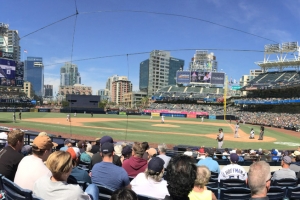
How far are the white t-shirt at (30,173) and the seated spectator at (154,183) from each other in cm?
148

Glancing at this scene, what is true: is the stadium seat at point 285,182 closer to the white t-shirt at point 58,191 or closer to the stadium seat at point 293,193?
the stadium seat at point 293,193

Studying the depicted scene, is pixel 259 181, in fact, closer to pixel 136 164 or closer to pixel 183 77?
pixel 136 164

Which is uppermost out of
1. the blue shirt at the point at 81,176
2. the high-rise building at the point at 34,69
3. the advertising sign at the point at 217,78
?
the advertising sign at the point at 217,78

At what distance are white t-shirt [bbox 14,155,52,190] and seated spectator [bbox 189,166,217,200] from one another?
2190 millimetres

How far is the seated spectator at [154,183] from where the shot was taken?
13.5 ft

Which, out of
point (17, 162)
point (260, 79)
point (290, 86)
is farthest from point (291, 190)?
point (260, 79)

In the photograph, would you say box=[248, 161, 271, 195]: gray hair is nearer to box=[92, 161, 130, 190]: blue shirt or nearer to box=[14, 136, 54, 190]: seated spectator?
box=[92, 161, 130, 190]: blue shirt

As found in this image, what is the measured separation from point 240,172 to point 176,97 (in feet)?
330

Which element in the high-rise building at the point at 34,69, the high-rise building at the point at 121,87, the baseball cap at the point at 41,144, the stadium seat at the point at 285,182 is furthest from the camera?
the high-rise building at the point at 121,87

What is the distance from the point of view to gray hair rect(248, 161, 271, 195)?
10.4ft

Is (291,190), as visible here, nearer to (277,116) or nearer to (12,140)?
(12,140)

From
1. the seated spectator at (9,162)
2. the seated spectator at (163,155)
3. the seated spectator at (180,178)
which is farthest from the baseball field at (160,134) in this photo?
the seated spectator at (180,178)

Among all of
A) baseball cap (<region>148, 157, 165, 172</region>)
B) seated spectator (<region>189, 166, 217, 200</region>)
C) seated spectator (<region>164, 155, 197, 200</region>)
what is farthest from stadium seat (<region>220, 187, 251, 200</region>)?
seated spectator (<region>164, 155, 197, 200</region>)

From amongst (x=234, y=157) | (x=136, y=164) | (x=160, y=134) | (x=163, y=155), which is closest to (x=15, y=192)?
(x=136, y=164)
